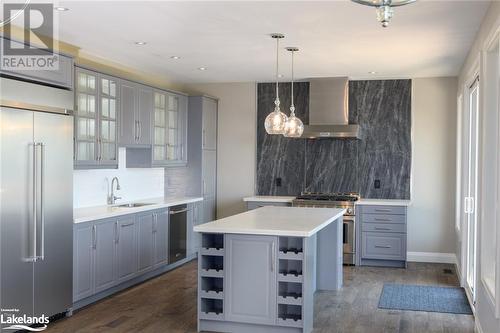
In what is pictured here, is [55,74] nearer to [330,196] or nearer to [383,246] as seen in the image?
[330,196]

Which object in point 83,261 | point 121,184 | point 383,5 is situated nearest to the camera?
point 383,5

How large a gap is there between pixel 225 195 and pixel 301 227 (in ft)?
13.6

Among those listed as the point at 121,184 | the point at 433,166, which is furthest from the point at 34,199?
the point at 433,166

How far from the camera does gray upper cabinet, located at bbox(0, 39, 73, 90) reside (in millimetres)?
4301

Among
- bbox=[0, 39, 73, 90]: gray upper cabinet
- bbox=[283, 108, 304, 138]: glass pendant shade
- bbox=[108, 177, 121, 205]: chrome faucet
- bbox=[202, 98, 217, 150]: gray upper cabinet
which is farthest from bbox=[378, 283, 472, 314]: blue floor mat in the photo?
bbox=[0, 39, 73, 90]: gray upper cabinet

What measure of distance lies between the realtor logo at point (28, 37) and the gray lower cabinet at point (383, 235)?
4492 millimetres

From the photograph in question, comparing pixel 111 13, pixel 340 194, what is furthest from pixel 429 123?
pixel 111 13

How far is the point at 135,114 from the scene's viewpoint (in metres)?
6.55

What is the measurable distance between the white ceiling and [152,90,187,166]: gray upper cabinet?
48 cm

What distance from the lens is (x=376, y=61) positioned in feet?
21.3

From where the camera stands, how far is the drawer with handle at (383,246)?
24.2 ft

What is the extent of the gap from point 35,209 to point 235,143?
4462mm

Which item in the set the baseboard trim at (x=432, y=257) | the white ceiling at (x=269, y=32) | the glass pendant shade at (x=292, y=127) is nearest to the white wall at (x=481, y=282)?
the white ceiling at (x=269, y=32)

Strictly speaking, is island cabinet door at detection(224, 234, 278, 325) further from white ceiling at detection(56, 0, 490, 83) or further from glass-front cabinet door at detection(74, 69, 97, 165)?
glass-front cabinet door at detection(74, 69, 97, 165)
